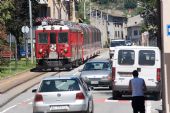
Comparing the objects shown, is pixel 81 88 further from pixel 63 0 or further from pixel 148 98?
pixel 63 0

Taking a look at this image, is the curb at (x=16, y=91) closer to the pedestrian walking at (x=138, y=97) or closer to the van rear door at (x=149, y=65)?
the van rear door at (x=149, y=65)

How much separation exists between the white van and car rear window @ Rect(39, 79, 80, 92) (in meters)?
7.26

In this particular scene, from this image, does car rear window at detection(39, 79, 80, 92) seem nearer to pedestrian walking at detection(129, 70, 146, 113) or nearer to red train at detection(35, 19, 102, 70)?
pedestrian walking at detection(129, 70, 146, 113)

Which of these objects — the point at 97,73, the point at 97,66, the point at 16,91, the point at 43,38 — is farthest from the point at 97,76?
the point at 43,38

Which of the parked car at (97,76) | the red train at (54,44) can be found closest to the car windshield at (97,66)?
the parked car at (97,76)

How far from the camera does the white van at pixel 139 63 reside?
27125 millimetres

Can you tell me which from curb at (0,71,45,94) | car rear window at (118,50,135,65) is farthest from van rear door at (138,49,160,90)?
curb at (0,71,45,94)

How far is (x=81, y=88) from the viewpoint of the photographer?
788 inches

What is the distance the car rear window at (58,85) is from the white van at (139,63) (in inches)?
286

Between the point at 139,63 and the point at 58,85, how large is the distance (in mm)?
7765

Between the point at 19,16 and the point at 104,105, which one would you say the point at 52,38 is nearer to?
the point at 19,16

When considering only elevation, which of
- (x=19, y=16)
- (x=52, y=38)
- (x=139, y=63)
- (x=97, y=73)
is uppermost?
(x=19, y=16)

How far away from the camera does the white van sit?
2712cm

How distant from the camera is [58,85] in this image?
2006 centimetres
